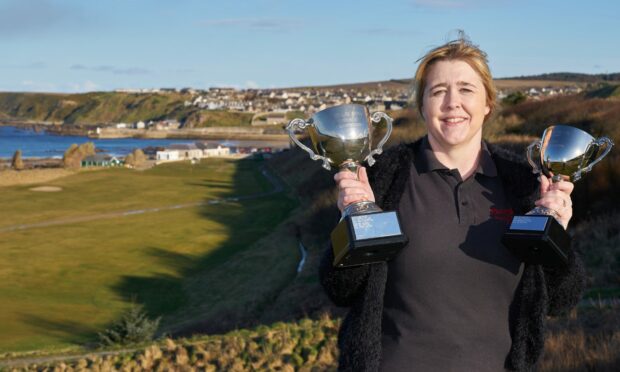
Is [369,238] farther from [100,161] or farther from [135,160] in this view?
[100,161]

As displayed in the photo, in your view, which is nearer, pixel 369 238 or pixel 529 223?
pixel 369 238

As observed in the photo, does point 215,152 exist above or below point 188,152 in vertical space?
below

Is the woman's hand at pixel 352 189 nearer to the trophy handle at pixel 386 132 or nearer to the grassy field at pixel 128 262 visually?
the trophy handle at pixel 386 132

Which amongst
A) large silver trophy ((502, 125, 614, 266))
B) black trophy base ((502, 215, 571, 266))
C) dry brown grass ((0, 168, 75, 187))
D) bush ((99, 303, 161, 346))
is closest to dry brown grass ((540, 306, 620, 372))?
large silver trophy ((502, 125, 614, 266))

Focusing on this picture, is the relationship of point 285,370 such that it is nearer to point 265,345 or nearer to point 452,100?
point 265,345

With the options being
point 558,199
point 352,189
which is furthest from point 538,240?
point 352,189

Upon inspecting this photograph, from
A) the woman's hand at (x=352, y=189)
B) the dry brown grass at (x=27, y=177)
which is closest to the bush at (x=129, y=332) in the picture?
the woman's hand at (x=352, y=189)

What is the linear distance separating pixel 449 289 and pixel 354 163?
622 mm

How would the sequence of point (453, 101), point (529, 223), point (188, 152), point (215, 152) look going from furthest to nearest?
point (215, 152)
point (188, 152)
point (453, 101)
point (529, 223)

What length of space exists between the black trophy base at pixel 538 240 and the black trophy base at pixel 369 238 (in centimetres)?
42

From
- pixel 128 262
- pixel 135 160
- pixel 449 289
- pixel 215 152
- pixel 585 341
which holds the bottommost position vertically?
pixel 215 152

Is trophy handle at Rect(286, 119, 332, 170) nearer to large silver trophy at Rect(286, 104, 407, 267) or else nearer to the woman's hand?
large silver trophy at Rect(286, 104, 407, 267)

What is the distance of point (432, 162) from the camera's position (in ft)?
10.3

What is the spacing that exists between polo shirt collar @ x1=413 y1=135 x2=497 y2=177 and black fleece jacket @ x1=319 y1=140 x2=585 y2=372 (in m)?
0.03
